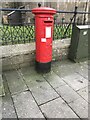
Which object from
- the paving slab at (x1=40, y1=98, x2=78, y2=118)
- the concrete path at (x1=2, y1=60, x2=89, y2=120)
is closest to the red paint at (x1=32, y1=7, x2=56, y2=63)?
the concrete path at (x1=2, y1=60, x2=89, y2=120)

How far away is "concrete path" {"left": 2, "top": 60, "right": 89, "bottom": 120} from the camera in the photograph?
7.11ft

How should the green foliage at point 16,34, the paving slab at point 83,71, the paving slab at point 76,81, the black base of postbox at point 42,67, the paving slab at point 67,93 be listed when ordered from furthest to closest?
1. the green foliage at point 16,34
2. the paving slab at point 83,71
3. the black base of postbox at point 42,67
4. the paving slab at point 76,81
5. the paving slab at point 67,93

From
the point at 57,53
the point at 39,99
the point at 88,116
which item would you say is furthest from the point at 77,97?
Result: the point at 57,53

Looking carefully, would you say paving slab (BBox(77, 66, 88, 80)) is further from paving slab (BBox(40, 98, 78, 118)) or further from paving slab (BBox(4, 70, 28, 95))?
paving slab (BBox(4, 70, 28, 95))

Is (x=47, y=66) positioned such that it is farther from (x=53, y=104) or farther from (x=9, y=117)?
(x=9, y=117)

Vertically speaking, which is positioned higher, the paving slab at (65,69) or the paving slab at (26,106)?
the paving slab at (65,69)

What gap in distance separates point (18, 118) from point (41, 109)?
15.9 inches

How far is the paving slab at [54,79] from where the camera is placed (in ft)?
9.68

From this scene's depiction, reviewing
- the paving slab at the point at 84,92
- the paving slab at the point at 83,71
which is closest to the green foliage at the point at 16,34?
the paving slab at the point at 83,71

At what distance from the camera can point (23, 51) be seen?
346 cm

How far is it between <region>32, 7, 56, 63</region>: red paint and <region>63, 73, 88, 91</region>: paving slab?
2.26 ft

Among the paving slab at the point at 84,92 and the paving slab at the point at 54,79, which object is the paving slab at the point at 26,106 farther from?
the paving slab at the point at 84,92

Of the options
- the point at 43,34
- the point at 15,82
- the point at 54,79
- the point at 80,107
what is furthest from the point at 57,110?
the point at 43,34

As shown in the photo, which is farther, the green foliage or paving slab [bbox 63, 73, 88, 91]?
the green foliage
